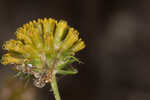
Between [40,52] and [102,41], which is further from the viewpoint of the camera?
[102,41]

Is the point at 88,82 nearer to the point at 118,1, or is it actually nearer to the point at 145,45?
the point at 145,45

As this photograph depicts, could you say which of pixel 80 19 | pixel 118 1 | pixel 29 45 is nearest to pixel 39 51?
pixel 29 45

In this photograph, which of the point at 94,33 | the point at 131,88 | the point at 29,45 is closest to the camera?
the point at 29,45

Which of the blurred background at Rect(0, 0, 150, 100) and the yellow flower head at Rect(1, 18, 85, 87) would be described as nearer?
the yellow flower head at Rect(1, 18, 85, 87)

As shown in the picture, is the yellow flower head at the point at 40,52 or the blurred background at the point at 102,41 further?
the blurred background at the point at 102,41
